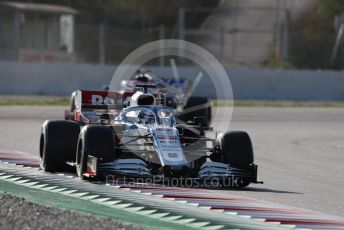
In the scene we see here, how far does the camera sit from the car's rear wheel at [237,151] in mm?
12164

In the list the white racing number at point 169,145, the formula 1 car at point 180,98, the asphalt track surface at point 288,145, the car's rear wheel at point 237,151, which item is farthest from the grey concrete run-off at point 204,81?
the white racing number at point 169,145

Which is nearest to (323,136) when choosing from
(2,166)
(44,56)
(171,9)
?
(2,166)

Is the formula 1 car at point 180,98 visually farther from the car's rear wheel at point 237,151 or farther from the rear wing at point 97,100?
the car's rear wheel at point 237,151

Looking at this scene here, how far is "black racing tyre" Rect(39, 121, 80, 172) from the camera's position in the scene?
1284cm

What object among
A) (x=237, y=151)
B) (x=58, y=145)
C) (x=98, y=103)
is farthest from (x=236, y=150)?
(x=98, y=103)

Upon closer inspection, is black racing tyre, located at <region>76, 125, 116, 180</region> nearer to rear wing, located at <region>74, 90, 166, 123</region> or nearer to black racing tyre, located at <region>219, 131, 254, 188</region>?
black racing tyre, located at <region>219, 131, 254, 188</region>

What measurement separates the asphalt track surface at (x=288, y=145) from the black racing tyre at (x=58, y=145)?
8.30ft

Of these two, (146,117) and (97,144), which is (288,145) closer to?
(146,117)

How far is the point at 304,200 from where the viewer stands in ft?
35.8

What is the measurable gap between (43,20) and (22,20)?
1547 mm

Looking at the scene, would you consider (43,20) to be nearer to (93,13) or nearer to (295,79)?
(93,13)

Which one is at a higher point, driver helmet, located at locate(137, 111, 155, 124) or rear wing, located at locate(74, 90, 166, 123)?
rear wing, located at locate(74, 90, 166, 123)

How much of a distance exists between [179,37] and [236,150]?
Result: 31639 mm

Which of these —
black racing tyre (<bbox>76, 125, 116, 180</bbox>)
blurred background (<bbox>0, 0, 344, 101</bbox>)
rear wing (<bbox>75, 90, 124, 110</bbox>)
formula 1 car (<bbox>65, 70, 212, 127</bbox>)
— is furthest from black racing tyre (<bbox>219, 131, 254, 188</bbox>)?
blurred background (<bbox>0, 0, 344, 101</bbox>)
